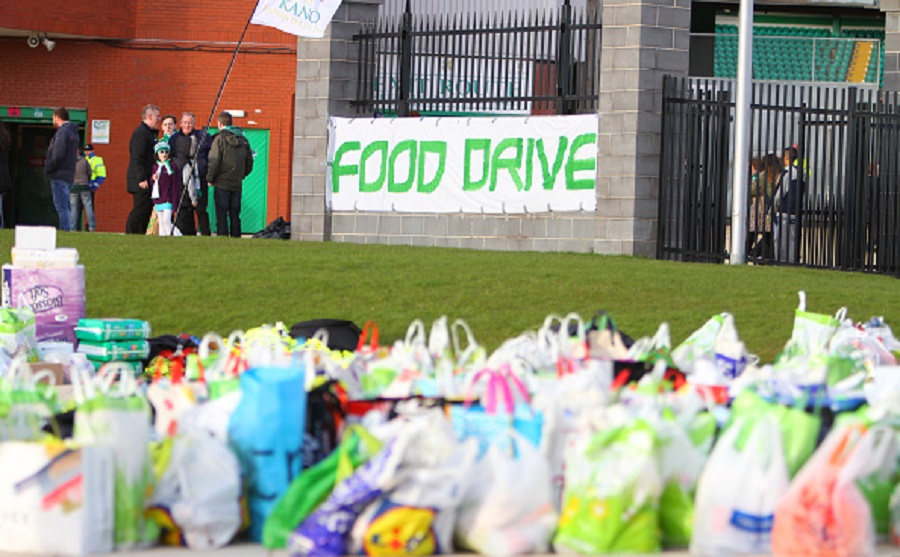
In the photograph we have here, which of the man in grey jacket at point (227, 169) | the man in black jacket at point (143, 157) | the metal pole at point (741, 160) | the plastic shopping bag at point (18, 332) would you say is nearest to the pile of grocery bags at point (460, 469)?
the plastic shopping bag at point (18, 332)

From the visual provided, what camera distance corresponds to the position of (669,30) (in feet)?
57.9

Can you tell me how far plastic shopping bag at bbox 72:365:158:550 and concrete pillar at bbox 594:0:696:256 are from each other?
12.8 m

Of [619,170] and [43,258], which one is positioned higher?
[619,170]

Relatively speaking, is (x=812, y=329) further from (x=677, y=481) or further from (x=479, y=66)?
(x=479, y=66)

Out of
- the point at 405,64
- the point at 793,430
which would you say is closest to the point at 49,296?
the point at 793,430

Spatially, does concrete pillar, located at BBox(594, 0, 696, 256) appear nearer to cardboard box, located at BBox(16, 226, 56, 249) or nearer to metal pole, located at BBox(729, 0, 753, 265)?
metal pole, located at BBox(729, 0, 753, 265)

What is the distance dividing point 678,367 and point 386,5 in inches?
692

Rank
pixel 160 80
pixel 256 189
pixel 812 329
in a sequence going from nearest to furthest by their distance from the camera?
pixel 812 329 → pixel 256 189 → pixel 160 80

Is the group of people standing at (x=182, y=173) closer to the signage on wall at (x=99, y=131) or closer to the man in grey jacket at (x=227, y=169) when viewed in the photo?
the man in grey jacket at (x=227, y=169)

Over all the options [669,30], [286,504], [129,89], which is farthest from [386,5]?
[286,504]

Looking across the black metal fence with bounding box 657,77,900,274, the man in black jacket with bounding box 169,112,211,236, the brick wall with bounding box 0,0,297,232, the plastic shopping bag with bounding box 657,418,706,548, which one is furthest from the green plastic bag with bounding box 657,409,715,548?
the brick wall with bounding box 0,0,297,232

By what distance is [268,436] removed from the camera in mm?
5168

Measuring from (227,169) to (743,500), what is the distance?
52.6 feet

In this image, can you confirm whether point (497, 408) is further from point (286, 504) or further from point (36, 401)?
point (36, 401)
